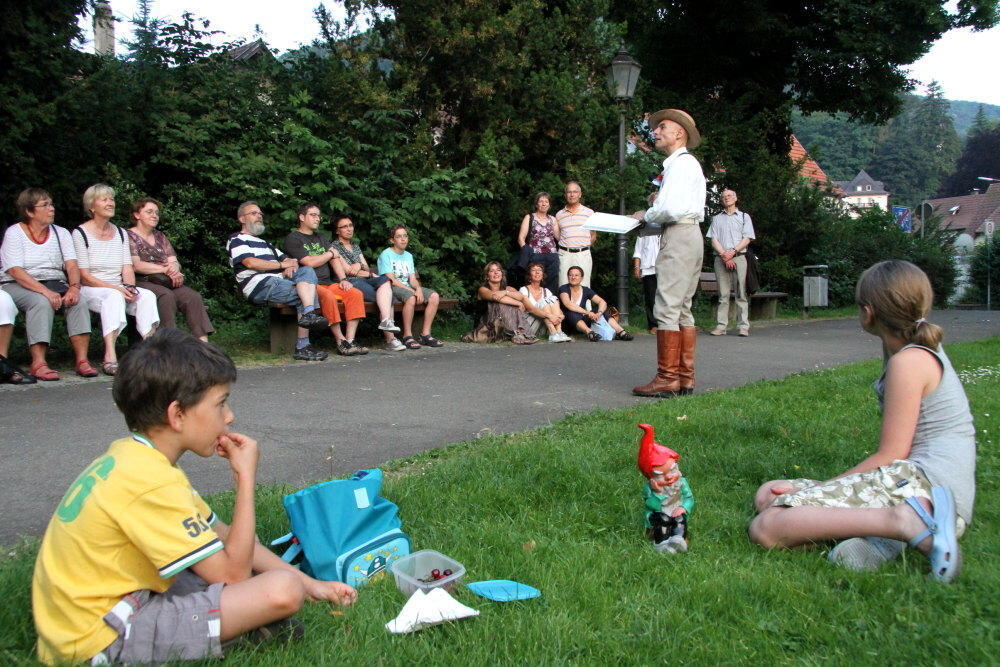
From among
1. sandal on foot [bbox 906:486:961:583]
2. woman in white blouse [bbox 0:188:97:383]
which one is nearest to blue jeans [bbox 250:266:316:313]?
woman in white blouse [bbox 0:188:97:383]

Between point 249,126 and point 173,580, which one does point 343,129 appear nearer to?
point 249,126

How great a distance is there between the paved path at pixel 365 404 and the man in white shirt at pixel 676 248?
1.76ft

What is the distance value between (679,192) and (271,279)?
445 centimetres

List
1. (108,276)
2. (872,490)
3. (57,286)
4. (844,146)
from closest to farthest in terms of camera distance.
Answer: (872,490) → (57,286) → (108,276) → (844,146)

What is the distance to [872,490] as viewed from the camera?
3.41m

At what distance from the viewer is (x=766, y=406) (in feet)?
20.5

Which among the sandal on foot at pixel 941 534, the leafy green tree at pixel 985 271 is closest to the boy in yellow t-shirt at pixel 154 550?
the sandal on foot at pixel 941 534

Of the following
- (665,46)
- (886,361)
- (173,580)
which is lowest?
(173,580)

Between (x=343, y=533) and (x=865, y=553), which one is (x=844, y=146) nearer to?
(x=865, y=553)

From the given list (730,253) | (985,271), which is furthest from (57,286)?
(985,271)

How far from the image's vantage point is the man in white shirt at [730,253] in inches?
517

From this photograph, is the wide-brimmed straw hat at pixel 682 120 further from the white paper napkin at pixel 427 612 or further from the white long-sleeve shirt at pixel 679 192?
the white paper napkin at pixel 427 612

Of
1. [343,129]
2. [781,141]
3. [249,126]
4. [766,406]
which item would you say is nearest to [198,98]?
[249,126]

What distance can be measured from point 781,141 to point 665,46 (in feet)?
11.4
